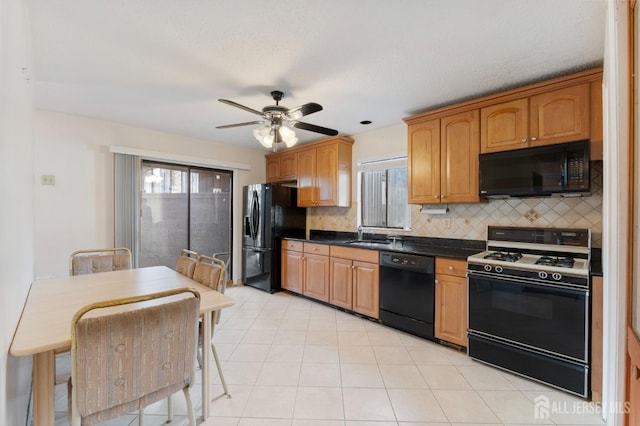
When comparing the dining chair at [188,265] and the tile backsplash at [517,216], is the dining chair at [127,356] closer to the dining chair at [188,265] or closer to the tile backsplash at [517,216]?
the dining chair at [188,265]

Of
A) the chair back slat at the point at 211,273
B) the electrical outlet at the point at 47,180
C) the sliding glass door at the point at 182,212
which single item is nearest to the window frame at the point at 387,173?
the sliding glass door at the point at 182,212

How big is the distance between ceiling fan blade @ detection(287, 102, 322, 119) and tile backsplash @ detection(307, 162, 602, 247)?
6.19 ft

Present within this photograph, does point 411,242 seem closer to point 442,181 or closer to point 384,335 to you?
point 442,181

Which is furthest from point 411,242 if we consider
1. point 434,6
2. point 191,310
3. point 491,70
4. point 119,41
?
point 119,41

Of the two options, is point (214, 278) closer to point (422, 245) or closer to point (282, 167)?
point (422, 245)

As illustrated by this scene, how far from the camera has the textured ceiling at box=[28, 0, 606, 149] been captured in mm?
1569

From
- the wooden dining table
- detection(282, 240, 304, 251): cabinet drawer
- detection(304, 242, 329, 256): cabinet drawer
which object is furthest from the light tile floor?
detection(282, 240, 304, 251): cabinet drawer

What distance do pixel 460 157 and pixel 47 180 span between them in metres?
4.36

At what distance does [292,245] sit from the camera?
4.19 m

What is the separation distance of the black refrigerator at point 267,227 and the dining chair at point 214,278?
2168 mm

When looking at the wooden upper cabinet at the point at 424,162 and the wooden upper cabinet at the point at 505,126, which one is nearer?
the wooden upper cabinet at the point at 505,126

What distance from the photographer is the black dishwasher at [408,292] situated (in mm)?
2707

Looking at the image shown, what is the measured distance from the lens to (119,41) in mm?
1850

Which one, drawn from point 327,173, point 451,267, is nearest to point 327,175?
point 327,173
